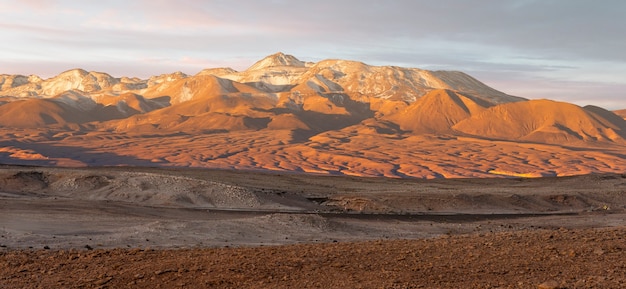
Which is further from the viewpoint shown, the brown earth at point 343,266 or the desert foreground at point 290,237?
the desert foreground at point 290,237

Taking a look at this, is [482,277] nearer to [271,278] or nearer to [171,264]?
[271,278]

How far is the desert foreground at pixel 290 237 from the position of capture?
14211 mm

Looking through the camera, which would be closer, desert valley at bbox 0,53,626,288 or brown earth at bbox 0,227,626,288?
brown earth at bbox 0,227,626,288

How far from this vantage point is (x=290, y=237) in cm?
2600

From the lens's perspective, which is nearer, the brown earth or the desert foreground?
the brown earth

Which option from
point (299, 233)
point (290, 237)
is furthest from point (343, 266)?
point (299, 233)

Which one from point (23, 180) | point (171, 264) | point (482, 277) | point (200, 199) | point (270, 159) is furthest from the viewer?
point (270, 159)

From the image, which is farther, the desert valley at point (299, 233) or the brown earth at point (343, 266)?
the desert valley at point (299, 233)

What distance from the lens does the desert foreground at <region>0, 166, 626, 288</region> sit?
14211mm

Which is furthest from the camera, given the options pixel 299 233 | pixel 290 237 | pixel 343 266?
pixel 299 233

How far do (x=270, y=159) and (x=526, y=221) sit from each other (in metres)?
142

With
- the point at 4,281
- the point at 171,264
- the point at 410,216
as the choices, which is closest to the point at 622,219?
the point at 410,216

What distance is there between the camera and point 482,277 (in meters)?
14.1

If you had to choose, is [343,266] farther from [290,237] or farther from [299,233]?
[299,233]
